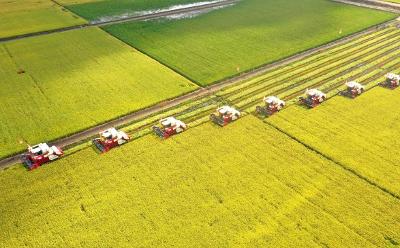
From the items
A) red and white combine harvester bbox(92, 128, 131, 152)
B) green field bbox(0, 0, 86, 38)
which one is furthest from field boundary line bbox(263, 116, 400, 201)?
green field bbox(0, 0, 86, 38)

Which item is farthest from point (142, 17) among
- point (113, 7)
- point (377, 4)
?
point (377, 4)

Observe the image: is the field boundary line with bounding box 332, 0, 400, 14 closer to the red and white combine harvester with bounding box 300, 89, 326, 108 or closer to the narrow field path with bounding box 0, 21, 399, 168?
the narrow field path with bounding box 0, 21, 399, 168

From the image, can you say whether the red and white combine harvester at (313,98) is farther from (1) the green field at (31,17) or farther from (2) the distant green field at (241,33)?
(1) the green field at (31,17)

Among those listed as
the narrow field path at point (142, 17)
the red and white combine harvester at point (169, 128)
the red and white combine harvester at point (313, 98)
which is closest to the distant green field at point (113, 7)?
the narrow field path at point (142, 17)

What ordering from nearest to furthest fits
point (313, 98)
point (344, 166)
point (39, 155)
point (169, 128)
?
1. point (344, 166)
2. point (39, 155)
3. point (169, 128)
4. point (313, 98)

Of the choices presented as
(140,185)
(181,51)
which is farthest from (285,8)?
(140,185)

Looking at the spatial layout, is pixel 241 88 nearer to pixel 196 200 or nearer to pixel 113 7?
pixel 196 200

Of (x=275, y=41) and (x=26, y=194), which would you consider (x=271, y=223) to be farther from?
(x=275, y=41)
